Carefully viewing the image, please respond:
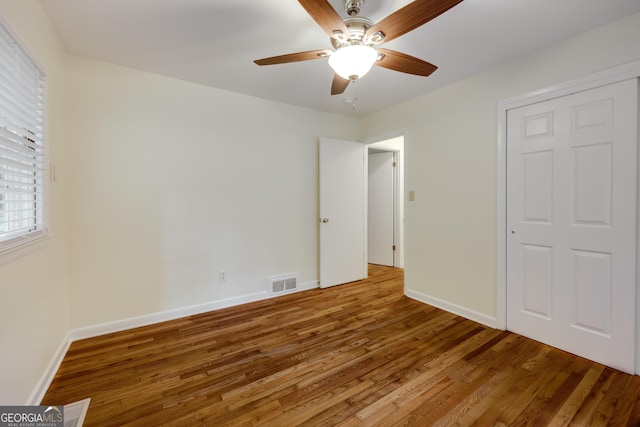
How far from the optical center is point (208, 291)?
287 centimetres

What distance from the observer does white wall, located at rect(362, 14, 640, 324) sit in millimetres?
2097

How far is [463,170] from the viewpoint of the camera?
2.70 metres

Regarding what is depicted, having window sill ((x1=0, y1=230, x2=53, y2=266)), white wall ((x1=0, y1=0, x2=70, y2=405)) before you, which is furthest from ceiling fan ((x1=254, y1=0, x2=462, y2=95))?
window sill ((x1=0, y1=230, x2=53, y2=266))

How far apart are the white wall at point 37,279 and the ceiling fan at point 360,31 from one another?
1388mm

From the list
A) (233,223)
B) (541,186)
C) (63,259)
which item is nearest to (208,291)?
(233,223)

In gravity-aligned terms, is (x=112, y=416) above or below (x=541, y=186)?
below

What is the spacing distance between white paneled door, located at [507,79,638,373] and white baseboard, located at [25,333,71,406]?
3492 mm

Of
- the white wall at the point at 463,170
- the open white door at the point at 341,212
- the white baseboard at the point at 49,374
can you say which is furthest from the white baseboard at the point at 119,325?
the white wall at the point at 463,170

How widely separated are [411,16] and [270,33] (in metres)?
1.08

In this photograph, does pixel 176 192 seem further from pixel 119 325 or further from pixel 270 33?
pixel 270 33

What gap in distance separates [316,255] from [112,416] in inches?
98.7

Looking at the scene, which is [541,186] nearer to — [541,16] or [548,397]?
[541,16]

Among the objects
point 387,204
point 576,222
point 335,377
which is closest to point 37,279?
point 335,377

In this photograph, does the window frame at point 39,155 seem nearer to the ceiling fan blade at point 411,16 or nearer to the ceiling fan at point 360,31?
the ceiling fan at point 360,31
